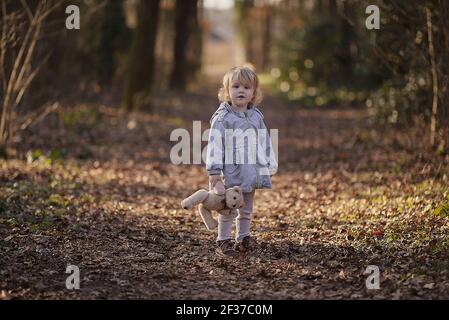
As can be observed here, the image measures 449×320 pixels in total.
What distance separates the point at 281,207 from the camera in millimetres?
9297

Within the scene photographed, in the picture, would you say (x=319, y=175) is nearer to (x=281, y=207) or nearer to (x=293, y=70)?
(x=281, y=207)

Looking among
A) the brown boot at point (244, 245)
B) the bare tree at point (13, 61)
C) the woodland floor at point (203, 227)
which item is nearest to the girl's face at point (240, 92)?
the brown boot at point (244, 245)

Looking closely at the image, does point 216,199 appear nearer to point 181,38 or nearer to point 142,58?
point 142,58

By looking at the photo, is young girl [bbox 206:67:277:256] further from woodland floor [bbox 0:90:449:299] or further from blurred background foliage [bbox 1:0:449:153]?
blurred background foliage [bbox 1:0:449:153]

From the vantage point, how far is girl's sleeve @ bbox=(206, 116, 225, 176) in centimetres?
643

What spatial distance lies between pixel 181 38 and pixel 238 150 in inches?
857

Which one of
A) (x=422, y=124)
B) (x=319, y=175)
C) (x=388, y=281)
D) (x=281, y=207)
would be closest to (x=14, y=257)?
(x=388, y=281)

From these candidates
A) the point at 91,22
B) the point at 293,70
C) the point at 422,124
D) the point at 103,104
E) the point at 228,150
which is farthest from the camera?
the point at 293,70

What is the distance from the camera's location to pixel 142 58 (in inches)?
734

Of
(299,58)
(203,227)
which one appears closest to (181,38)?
(299,58)

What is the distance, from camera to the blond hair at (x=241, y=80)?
21.2 ft

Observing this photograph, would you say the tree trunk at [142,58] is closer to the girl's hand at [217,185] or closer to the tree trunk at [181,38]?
the tree trunk at [181,38]

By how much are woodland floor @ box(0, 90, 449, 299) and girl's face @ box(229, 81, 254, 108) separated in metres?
1.48
